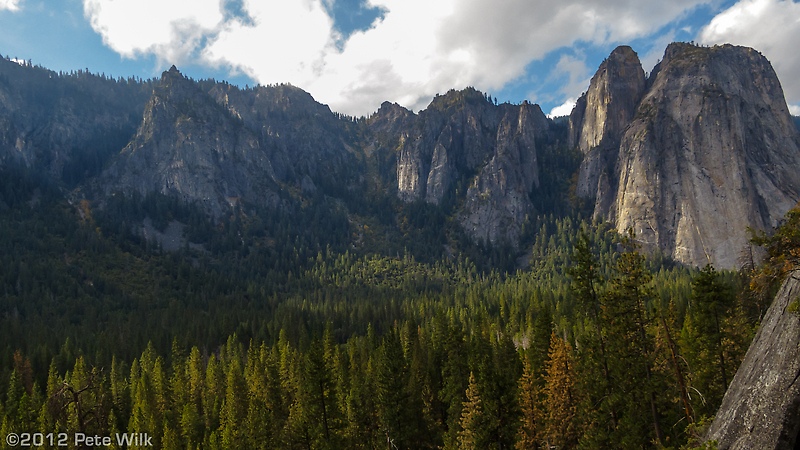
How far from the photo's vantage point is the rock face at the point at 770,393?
17297 mm

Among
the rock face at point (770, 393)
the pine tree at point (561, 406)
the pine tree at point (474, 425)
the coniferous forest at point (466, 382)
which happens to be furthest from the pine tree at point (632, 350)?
the pine tree at point (474, 425)

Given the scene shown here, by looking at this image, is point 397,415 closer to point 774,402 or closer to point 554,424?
point 554,424

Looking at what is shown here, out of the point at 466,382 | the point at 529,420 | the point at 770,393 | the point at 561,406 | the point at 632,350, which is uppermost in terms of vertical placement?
the point at 632,350

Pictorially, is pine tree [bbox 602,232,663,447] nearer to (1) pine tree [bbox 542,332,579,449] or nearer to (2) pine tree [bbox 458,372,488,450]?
(1) pine tree [bbox 542,332,579,449]

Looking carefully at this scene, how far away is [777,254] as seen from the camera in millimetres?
19281

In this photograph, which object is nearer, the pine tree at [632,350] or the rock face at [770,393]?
the rock face at [770,393]

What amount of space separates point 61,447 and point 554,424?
69.8 meters

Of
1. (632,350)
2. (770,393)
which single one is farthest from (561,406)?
(770,393)

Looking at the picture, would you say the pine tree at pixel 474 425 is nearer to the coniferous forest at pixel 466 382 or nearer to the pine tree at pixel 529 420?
the coniferous forest at pixel 466 382

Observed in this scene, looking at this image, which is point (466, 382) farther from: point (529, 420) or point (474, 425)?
point (529, 420)

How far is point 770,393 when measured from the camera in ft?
58.9

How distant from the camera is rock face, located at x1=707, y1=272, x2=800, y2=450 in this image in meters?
17.3

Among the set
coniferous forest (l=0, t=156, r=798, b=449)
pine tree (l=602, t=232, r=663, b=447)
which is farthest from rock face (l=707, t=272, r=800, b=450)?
pine tree (l=602, t=232, r=663, b=447)

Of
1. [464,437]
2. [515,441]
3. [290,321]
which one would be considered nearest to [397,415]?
[464,437]
